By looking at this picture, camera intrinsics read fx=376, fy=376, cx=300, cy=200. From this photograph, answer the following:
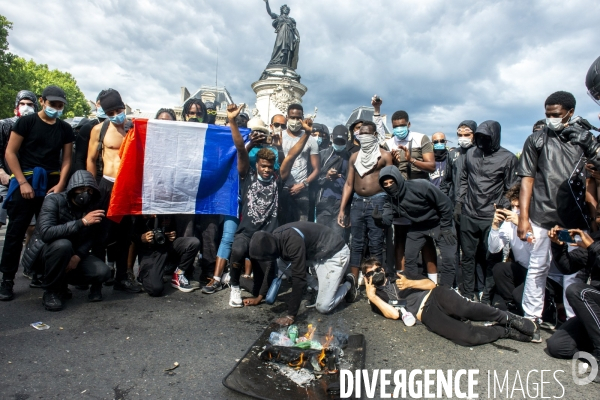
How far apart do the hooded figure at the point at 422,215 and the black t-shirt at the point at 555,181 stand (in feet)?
2.91

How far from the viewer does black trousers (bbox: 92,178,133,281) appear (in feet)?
14.5

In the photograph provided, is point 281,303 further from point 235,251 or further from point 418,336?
point 418,336

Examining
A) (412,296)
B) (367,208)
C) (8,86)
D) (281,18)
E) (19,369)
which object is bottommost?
(19,369)

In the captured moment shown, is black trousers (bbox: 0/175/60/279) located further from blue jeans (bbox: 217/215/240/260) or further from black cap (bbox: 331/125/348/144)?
black cap (bbox: 331/125/348/144)

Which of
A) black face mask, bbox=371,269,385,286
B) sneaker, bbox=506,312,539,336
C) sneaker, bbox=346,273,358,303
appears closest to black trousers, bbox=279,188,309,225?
sneaker, bbox=346,273,358,303

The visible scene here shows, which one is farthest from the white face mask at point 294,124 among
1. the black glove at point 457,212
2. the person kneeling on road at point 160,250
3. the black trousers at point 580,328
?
the black trousers at point 580,328

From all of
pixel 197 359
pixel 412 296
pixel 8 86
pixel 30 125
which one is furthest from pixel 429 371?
pixel 8 86

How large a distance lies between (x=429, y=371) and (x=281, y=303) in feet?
6.25

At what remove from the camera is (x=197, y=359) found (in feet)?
9.63

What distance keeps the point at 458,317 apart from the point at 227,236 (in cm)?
273

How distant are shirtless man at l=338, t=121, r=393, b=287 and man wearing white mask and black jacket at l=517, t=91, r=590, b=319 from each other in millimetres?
1617

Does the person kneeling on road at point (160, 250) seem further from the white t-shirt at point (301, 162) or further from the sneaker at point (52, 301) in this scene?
the white t-shirt at point (301, 162)

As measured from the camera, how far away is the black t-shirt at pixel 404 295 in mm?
3682

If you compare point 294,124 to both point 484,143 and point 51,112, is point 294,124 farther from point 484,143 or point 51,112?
point 51,112
